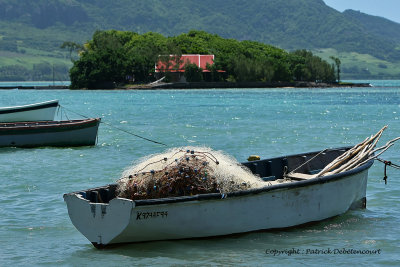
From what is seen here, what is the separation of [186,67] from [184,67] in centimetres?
270

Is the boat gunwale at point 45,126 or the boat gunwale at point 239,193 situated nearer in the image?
the boat gunwale at point 239,193

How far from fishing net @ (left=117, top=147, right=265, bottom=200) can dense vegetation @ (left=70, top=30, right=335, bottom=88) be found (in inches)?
5561

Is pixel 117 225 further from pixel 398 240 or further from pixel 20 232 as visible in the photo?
pixel 398 240

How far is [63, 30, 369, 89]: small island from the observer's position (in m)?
156

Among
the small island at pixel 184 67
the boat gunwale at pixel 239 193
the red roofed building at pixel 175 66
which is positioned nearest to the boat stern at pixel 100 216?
the boat gunwale at pixel 239 193

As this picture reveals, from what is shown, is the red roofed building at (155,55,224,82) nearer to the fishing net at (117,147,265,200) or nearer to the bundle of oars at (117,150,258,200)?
the fishing net at (117,147,265,200)

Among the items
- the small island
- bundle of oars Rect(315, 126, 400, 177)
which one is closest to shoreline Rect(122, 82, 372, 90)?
the small island

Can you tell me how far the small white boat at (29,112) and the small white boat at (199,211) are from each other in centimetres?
2213

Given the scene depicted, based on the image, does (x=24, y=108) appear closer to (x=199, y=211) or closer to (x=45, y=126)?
(x=45, y=126)

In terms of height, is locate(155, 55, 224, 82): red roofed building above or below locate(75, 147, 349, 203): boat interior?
above

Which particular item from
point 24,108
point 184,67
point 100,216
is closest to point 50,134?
point 24,108

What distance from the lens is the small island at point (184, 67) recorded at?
156 m

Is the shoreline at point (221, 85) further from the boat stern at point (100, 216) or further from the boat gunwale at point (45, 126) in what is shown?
the boat stern at point (100, 216)

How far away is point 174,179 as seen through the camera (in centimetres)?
1245
